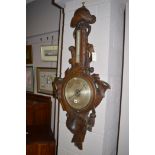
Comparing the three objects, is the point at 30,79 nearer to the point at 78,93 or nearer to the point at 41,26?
the point at 41,26

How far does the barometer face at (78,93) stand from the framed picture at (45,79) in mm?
719

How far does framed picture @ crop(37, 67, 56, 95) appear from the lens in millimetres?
2324

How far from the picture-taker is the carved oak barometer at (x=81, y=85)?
1.50 metres

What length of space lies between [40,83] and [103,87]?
4.17 ft

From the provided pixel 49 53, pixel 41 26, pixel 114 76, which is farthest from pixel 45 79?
pixel 114 76

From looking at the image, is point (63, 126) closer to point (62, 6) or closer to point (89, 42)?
point (89, 42)

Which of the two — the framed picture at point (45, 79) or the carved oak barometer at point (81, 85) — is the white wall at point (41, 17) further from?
the carved oak barometer at point (81, 85)

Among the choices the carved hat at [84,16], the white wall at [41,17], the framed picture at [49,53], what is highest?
the white wall at [41,17]

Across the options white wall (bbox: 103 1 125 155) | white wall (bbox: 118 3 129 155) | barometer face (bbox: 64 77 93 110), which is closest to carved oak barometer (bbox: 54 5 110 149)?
barometer face (bbox: 64 77 93 110)

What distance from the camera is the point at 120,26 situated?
1.63 metres

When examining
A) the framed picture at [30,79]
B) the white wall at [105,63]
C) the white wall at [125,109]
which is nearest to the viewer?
the white wall at [105,63]

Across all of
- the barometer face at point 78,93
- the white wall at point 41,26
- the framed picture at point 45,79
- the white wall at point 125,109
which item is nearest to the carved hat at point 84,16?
the white wall at point 125,109

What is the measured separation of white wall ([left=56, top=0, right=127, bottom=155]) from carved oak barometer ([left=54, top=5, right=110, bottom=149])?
5 centimetres
